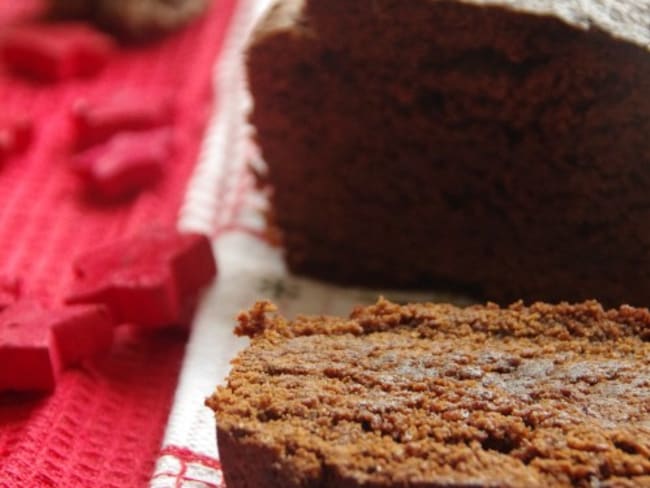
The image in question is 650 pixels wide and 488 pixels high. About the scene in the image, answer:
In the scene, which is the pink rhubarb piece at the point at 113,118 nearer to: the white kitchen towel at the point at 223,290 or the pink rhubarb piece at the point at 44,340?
the white kitchen towel at the point at 223,290

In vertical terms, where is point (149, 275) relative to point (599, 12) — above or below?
below

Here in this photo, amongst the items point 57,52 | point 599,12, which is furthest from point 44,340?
point 57,52

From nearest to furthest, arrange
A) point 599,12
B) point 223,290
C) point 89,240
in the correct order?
Answer: point 599,12, point 223,290, point 89,240

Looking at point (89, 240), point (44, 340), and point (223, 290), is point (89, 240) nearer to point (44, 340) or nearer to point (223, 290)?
point (223, 290)

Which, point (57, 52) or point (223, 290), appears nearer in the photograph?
point (223, 290)

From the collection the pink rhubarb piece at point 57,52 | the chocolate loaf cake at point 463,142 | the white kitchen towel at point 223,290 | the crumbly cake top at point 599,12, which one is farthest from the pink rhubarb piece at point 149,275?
the pink rhubarb piece at point 57,52

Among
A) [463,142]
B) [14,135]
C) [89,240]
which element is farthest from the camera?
[14,135]
